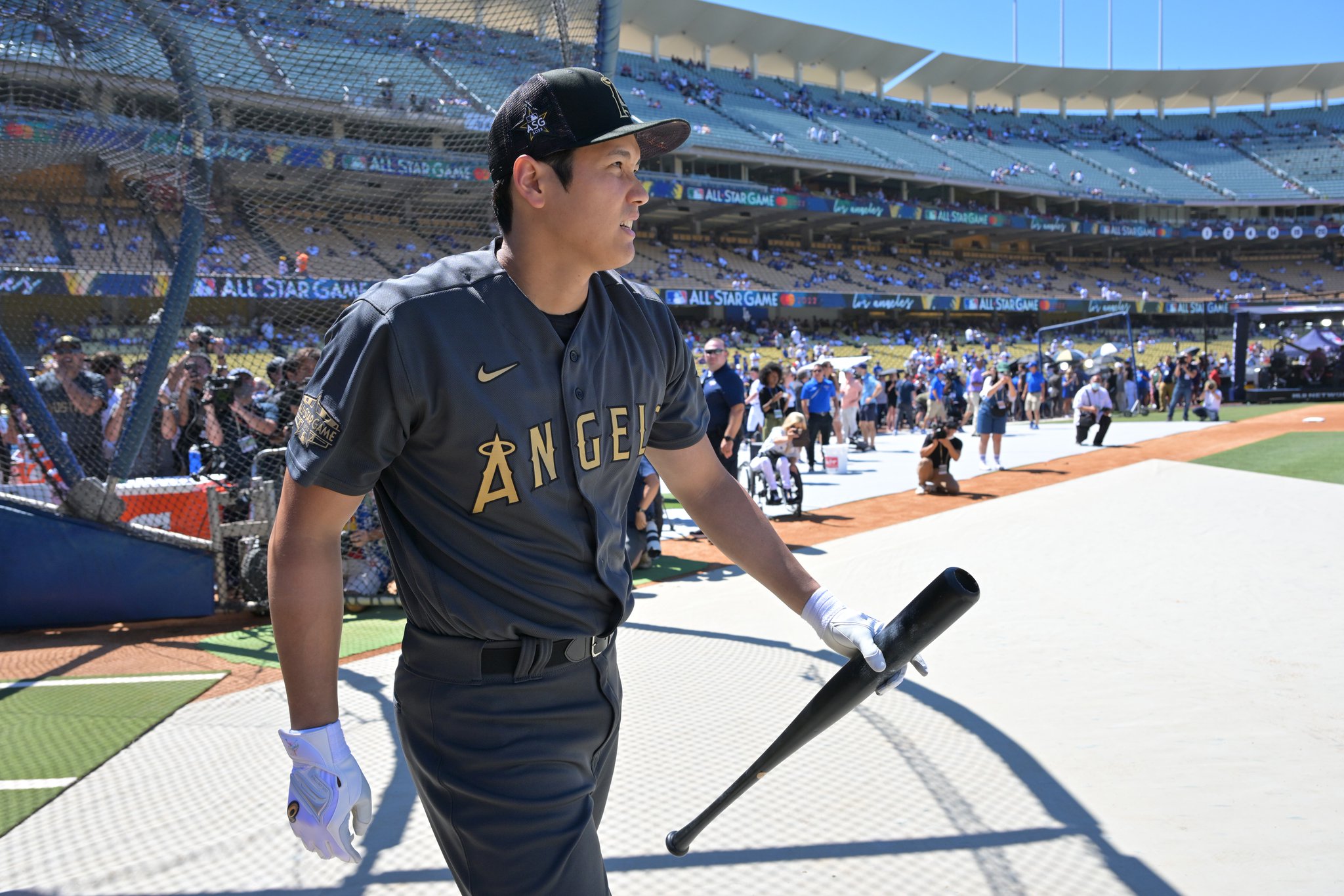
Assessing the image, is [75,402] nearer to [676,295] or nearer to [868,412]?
[868,412]

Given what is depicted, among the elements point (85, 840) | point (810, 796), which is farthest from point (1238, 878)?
point (85, 840)

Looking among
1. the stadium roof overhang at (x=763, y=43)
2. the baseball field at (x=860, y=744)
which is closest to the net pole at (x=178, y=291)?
the baseball field at (x=860, y=744)

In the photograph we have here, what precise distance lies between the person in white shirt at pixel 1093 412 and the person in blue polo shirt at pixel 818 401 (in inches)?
218

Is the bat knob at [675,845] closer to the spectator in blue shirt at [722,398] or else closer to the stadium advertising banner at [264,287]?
the stadium advertising banner at [264,287]

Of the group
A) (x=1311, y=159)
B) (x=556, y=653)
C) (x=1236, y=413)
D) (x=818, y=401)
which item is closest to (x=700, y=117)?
(x=1236, y=413)

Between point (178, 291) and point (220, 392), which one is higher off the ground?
point (178, 291)

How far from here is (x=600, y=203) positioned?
1716 mm

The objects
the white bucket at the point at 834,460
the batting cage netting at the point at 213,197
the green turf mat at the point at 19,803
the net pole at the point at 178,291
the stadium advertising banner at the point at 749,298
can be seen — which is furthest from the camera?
the stadium advertising banner at the point at 749,298

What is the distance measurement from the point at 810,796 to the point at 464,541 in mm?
2131

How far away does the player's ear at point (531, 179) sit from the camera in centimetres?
170

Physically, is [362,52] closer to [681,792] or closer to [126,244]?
[126,244]

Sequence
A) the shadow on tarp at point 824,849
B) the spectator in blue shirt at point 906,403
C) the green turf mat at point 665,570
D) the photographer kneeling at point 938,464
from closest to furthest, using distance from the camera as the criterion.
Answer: the shadow on tarp at point 824,849, the green turf mat at point 665,570, the photographer kneeling at point 938,464, the spectator in blue shirt at point 906,403

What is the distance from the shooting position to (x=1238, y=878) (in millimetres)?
2602

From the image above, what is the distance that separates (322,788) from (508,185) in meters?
1.18
